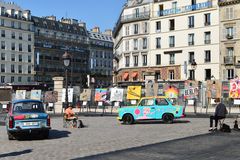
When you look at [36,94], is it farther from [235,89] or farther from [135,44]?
[135,44]

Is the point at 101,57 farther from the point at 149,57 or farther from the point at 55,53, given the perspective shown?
the point at 149,57

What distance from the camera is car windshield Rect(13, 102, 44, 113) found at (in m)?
16.9

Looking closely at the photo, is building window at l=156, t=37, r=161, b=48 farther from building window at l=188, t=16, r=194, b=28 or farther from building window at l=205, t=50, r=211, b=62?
building window at l=205, t=50, r=211, b=62

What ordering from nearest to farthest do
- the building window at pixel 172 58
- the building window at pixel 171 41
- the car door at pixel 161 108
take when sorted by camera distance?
the car door at pixel 161 108, the building window at pixel 172 58, the building window at pixel 171 41

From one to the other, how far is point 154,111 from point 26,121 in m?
9.29

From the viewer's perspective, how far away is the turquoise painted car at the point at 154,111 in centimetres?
2366

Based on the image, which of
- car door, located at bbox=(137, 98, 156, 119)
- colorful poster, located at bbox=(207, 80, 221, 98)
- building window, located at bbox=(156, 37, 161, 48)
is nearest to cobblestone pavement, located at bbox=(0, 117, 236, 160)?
car door, located at bbox=(137, 98, 156, 119)

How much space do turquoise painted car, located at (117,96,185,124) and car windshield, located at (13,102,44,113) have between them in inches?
298

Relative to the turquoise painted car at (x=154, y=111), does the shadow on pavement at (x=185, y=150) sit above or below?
below

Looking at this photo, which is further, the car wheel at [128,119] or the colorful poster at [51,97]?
the colorful poster at [51,97]

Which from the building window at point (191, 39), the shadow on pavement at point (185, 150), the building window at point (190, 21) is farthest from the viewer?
the building window at point (190, 21)

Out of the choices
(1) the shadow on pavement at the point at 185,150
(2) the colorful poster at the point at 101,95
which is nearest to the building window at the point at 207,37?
(2) the colorful poster at the point at 101,95

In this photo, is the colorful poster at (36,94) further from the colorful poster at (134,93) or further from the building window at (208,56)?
the building window at (208,56)

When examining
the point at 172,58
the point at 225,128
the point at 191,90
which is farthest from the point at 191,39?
the point at 225,128
